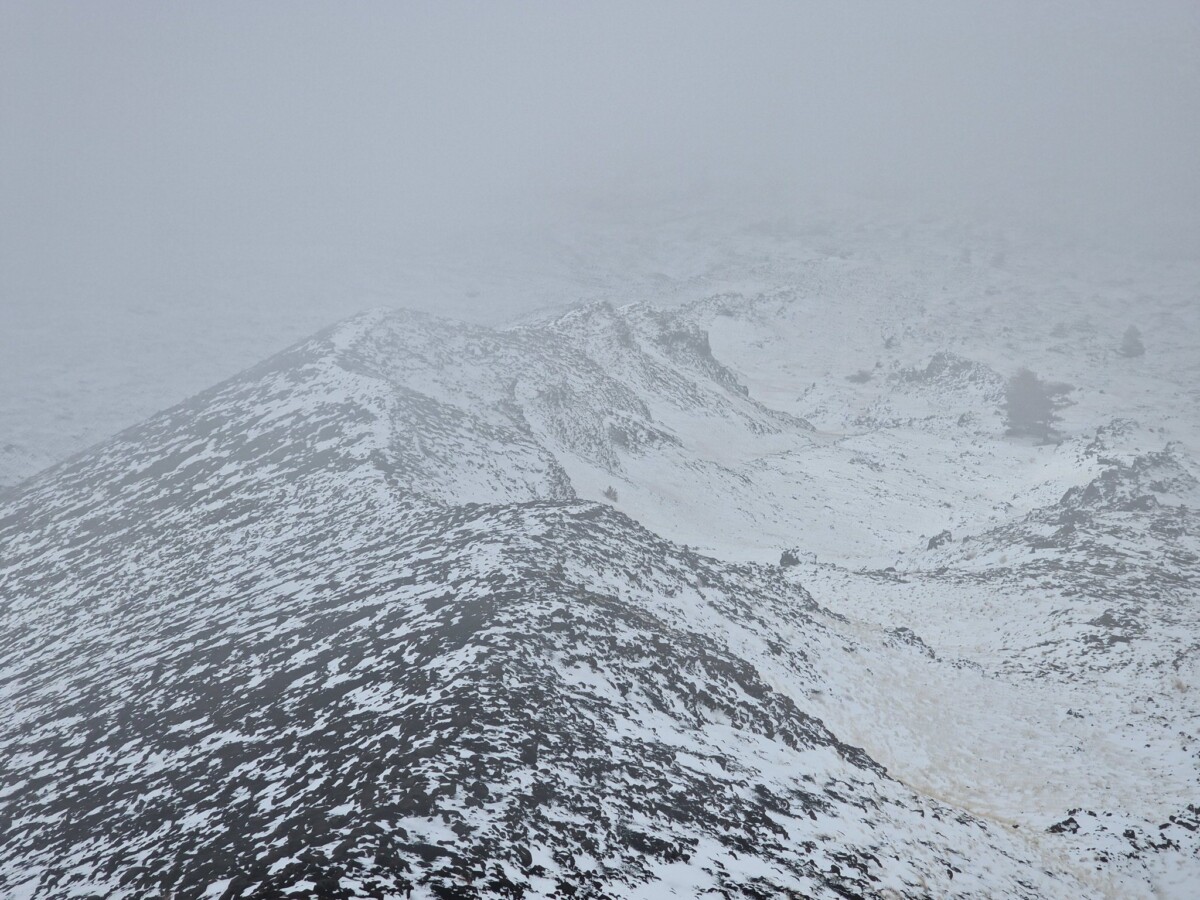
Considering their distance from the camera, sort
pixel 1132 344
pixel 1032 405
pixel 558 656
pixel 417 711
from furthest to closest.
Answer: pixel 1132 344 < pixel 1032 405 < pixel 558 656 < pixel 417 711

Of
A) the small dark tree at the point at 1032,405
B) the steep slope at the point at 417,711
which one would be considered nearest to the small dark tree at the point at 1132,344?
the small dark tree at the point at 1032,405

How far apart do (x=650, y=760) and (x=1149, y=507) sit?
32144 millimetres

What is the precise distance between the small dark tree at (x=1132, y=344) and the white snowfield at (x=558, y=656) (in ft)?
113

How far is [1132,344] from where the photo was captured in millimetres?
68250

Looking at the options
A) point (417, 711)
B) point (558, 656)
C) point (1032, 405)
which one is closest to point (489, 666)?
point (417, 711)

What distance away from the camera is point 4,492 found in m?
31.9

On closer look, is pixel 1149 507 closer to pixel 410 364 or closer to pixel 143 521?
pixel 410 364

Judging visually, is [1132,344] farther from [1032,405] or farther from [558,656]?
[558,656]

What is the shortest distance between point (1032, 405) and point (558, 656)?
55.6 m

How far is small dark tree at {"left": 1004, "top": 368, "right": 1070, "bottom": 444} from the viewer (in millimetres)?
50531

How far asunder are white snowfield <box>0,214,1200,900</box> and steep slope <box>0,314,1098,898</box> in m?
0.08

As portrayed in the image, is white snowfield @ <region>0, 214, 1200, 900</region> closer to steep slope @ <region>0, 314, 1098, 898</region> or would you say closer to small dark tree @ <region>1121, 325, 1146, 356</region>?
steep slope @ <region>0, 314, 1098, 898</region>

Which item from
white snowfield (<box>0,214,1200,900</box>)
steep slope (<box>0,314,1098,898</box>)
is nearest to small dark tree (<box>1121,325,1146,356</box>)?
white snowfield (<box>0,214,1200,900</box>)

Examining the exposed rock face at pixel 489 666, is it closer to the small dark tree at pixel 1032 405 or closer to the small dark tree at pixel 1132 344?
the small dark tree at pixel 1032 405
